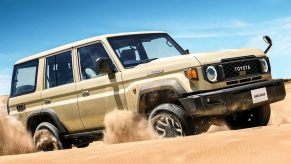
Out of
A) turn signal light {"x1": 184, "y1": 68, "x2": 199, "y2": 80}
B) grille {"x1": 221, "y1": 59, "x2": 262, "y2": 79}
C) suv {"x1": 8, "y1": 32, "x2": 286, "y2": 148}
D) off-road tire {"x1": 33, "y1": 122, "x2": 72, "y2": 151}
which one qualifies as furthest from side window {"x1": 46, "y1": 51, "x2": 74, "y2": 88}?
grille {"x1": 221, "y1": 59, "x2": 262, "y2": 79}

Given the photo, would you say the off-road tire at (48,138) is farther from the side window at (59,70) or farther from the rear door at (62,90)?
the side window at (59,70)

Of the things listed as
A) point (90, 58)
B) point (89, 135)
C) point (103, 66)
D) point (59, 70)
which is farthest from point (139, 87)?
point (59, 70)

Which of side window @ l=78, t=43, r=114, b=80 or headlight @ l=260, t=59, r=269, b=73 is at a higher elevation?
side window @ l=78, t=43, r=114, b=80

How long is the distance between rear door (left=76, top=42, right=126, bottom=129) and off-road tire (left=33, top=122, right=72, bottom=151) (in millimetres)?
728

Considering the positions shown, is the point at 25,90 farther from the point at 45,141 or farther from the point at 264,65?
the point at 264,65

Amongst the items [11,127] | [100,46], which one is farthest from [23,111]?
[100,46]

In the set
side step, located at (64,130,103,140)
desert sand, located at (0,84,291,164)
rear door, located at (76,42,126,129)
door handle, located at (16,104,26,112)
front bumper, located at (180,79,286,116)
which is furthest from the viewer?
door handle, located at (16,104,26,112)

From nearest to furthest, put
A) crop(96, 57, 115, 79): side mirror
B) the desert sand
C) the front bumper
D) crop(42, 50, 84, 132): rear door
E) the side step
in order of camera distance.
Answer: the desert sand
the front bumper
crop(96, 57, 115, 79): side mirror
the side step
crop(42, 50, 84, 132): rear door

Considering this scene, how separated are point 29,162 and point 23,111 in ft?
12.5

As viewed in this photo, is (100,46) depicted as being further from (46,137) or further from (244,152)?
(244,152)

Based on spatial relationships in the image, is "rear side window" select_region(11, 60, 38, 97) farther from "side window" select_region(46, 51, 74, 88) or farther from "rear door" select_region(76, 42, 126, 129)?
"rear door" select_region(76, 42, 126, 129)

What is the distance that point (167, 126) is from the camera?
6.13 meters

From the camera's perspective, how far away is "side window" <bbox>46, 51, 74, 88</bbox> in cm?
779

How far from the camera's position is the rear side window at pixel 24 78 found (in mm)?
8547
